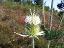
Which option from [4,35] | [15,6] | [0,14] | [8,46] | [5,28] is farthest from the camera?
[15,6]

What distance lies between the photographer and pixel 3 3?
28172mm

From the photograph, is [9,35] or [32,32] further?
[9,35]

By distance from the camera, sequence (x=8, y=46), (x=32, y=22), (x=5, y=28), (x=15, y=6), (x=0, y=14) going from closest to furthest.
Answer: (x=32, y=22) → (x=8, y=46) → (x=5, y=28) → (x=0, y=14) → (x=15, y=6)

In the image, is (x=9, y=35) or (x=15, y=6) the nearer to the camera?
(x=9, y=35)

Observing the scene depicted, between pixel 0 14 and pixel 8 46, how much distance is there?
8.88 m

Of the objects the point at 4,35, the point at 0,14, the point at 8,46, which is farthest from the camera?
the point at 0,14

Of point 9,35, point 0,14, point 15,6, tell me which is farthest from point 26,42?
point 15,6

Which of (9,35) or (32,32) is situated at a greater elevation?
(32,32)

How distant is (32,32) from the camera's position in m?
4.16

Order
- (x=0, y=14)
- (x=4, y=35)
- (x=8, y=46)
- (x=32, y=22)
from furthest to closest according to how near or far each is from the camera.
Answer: (x=0, y=14) < (x=4, y=35) < (x=8, y=46) < (x=32, y=22)

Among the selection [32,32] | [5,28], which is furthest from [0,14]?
[32,32]

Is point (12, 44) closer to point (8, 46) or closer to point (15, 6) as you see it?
point (8, 46)

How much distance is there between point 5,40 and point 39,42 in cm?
139

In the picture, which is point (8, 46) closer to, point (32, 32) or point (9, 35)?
point (9, 35)
